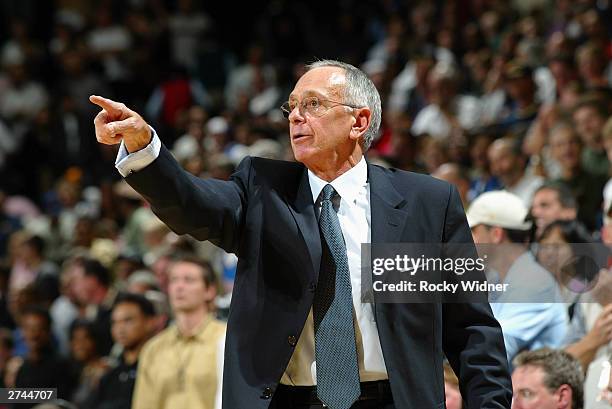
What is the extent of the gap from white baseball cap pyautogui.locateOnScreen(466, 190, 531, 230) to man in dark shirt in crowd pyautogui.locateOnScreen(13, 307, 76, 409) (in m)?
2.17

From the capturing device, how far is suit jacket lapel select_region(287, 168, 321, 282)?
3340mm

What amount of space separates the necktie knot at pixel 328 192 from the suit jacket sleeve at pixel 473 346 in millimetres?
356

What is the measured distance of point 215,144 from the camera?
11.1m

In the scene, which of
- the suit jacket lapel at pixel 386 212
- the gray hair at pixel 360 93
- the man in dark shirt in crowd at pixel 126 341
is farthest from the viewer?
the man in dark shirt in crowd at pixel 126 341

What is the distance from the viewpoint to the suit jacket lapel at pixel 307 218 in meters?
3.34

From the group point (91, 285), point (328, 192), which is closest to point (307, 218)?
point (328, 192)

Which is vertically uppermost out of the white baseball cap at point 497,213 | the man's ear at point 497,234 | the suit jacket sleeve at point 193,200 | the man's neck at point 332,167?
the white baseball cap at point 497,213

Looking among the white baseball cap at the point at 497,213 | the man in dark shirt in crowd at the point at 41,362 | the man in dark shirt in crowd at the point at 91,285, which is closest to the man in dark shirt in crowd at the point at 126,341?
the man in dark shirt in crowd at the point at 41,362

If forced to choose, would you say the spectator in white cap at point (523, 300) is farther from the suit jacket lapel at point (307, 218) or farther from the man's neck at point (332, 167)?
the suit jacket lapel at point (307, 218)

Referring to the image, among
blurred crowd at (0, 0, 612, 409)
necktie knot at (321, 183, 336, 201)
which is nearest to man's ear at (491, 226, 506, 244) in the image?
blurred crowd at (0, 0, 612, 409)

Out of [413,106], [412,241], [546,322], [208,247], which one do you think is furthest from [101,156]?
[412,241]

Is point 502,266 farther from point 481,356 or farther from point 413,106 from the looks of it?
point 413,106

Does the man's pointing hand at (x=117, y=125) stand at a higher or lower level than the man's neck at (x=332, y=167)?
lower

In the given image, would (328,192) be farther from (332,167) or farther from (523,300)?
(523,300)
